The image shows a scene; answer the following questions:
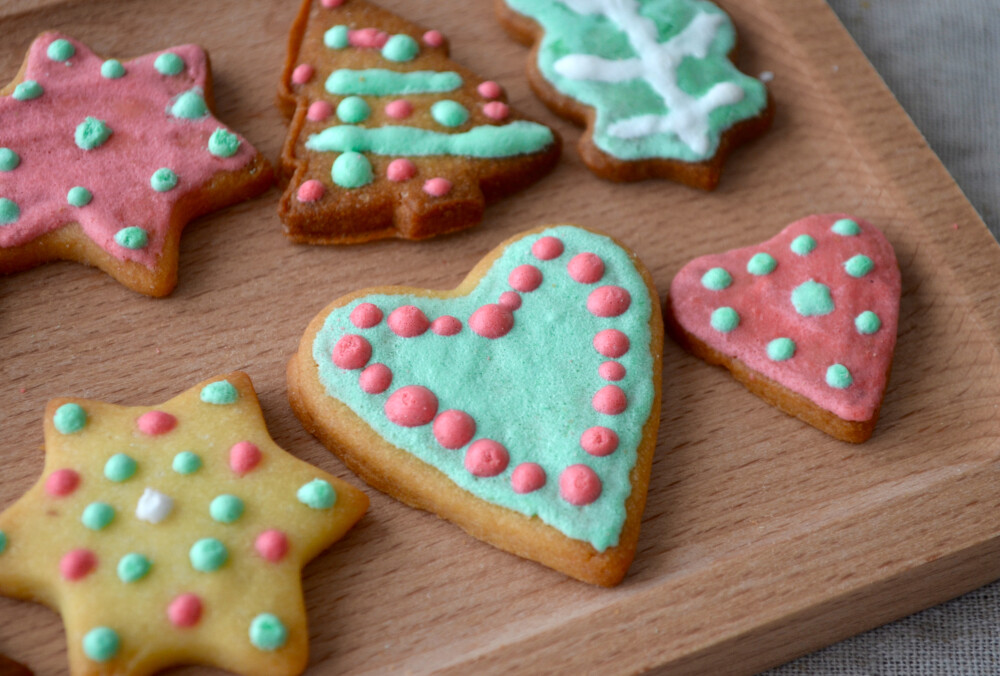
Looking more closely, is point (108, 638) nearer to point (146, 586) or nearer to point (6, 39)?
point (146, 586)

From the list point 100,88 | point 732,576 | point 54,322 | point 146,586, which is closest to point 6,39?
point 100,88

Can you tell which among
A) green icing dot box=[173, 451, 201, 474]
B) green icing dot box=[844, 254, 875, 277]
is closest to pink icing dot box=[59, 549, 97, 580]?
green icing dot box=[173, 451, 201, 474]

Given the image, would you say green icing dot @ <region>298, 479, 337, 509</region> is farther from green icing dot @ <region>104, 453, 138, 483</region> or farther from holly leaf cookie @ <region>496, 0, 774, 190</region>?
holly leaf cookie @ <region>496, 0, 774, 190</region>

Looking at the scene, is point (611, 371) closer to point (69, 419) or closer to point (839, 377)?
point (839, 377)

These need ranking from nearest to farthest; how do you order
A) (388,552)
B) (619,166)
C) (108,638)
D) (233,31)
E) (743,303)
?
(108,638), (388,552), (743,303), (619,166), (233,31)

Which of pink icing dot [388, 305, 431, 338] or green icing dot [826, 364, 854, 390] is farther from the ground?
pink icing dot [388, 305, 431, 338]

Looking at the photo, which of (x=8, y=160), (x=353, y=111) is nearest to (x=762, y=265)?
(x=353, y=111)

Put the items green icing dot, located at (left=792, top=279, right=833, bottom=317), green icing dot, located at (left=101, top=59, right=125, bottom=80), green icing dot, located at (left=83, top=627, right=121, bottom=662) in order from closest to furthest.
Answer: green icing dot, located at (left=83, top=627, right=121, bottom=662)
green icing dot, located at (left=792, top=279, right=833, bottom=317)
green icing dot, located at (left=101, top=59, right=125, bottom=80)
